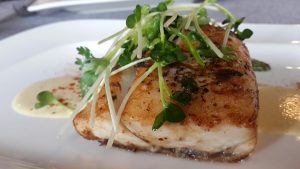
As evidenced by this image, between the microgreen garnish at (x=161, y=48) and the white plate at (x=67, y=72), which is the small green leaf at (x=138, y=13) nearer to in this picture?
the microgreen garnish at (x=161, y=48)

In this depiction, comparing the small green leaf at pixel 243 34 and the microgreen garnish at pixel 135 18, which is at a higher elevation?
the microgreen garnish at pixel 135 18

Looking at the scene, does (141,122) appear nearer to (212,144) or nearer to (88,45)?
(212,144)

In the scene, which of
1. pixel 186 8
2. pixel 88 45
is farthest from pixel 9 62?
pixel 186 8

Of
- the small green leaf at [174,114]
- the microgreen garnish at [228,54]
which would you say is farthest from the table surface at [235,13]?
the small green leaf at [174,114]

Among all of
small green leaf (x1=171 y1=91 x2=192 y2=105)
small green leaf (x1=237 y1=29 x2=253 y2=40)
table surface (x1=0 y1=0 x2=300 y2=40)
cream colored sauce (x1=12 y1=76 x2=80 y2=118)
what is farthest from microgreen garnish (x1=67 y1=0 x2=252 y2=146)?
table surface (x1=0 y1=0 x2=300 y2=40)

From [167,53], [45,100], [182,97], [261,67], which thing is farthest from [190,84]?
[45,100]

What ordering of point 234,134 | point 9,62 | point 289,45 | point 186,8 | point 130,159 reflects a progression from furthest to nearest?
1. point 9,62
2. point 289,45
3. point 186,8
4. point 130,159
5. point 234,134
